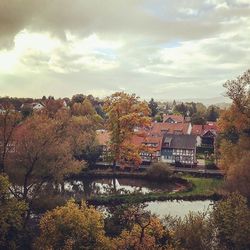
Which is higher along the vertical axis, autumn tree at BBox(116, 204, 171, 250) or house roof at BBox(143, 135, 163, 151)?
house roof at BBox(143, 135, 163, 151)

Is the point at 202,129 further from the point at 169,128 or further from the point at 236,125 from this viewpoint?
the point at 236,125

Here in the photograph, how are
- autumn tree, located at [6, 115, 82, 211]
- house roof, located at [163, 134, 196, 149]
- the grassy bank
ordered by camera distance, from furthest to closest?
1. house roof, located at [163, 134, 196, 149]
2. the grassy bank
3. autumn tree, located at [6, 115, 82, 211]

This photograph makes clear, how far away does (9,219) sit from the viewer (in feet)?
99.8

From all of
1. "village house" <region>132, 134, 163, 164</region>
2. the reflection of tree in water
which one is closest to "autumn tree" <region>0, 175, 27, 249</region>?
the reflection of tree in water

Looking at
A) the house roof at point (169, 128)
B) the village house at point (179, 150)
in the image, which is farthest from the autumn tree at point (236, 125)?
the house roof at point (169, 128)

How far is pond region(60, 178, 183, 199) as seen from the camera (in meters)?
52.2

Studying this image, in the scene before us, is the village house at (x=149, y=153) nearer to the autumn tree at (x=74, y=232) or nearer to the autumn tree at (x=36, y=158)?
the autumn tree at (x=36, y=158)

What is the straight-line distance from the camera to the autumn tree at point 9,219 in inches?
1163

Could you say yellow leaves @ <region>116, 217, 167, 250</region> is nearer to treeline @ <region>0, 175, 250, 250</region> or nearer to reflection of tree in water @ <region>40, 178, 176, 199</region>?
treeline @ <region>0, 175, 250, 250</region>

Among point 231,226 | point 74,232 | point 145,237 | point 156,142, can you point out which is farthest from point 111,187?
point 74,232

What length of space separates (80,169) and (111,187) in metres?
6.31

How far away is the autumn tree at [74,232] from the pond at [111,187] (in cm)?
2399

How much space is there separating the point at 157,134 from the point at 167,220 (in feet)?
176

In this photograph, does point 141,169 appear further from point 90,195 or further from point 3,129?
point 3,129
